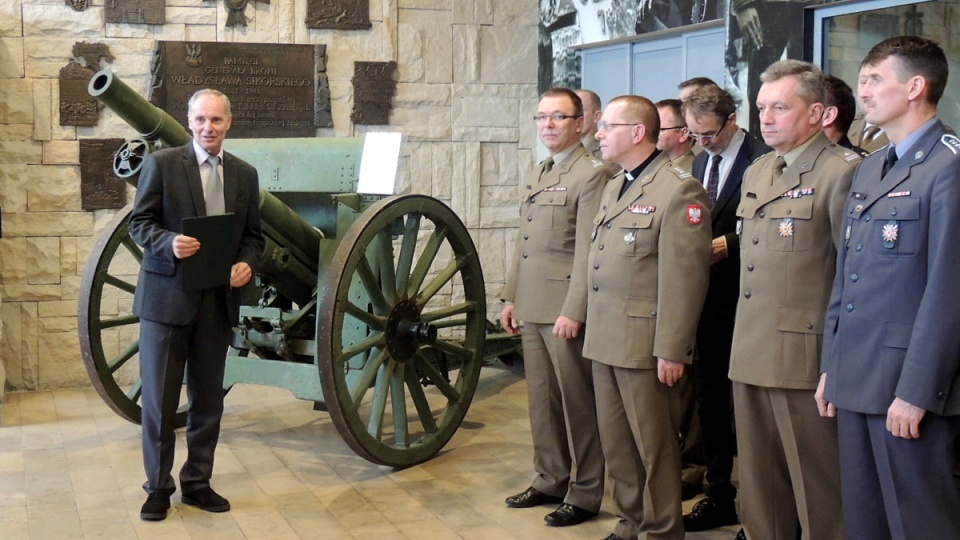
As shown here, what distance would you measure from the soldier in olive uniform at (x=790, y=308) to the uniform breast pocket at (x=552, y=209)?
992 millimetres

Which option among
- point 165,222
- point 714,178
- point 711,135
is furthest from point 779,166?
point 165,222

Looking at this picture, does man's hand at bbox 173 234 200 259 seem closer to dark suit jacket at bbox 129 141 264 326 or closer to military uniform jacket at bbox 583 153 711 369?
dark suit jacket at bbox 129 141 264 326

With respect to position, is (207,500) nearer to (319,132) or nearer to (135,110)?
(135,110)

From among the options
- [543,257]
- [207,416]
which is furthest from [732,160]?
[207,416]

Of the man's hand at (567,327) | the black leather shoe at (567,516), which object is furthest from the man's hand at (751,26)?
the black leather shoe at (567,516)

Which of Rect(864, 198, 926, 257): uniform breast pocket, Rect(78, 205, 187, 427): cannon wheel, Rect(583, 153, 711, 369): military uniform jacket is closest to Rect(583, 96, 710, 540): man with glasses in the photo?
Rect(583, 153, 711, 369): military uniform jacket

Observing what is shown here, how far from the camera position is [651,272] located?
3.55 meters

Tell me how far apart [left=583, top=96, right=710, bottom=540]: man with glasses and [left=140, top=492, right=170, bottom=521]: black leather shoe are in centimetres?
163

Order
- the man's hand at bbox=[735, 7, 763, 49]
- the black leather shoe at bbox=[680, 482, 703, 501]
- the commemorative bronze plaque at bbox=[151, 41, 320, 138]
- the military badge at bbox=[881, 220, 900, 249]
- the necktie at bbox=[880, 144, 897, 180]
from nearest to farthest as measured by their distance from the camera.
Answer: the military badge at bbox=[881, 220, 900, 249] → the necktie at bbox=[880, 144, 897, 180] → the black leather shoe at bbox=[680, 482, 703, 501] → the man's hand at bbox=[735, 7, 763, 49] → the commemorative bronze plaque at bbox=[151, 41, 320, 138]

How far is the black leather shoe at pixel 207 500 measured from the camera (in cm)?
422

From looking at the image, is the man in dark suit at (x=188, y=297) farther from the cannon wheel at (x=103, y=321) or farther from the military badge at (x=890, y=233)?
the military badge at (x=890, y=233)

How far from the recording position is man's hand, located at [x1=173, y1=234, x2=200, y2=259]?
3.89 metres

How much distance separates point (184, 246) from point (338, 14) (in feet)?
11.1

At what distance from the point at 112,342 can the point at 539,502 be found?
11.1ft
